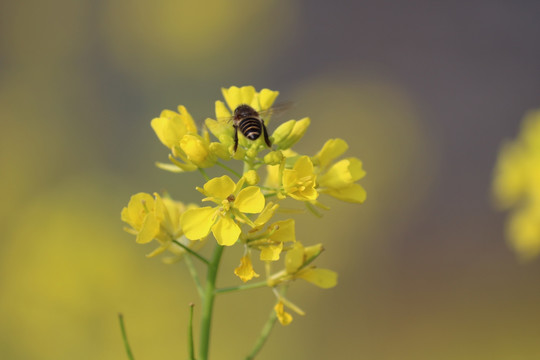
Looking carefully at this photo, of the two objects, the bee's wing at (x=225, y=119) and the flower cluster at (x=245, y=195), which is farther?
the bee's wing at (x=225, y=119)

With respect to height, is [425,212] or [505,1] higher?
[505,1]

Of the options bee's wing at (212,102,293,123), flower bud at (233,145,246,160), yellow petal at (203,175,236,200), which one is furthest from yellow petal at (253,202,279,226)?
bee's wing at (212,102,293,123)

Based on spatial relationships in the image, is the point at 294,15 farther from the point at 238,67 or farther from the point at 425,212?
the point at 425,212

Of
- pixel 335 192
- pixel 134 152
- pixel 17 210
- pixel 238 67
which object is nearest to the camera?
pixel 335 192

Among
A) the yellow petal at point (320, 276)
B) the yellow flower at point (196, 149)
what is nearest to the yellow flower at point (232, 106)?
the yellow flower at point (196, 149)

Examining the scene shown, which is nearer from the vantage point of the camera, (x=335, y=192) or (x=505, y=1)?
(x=335, y=192)

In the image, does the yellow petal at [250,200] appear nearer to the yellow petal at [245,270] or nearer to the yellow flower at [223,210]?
the yellow flower at [223,210]

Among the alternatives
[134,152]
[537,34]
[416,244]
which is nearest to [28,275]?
[134,152]

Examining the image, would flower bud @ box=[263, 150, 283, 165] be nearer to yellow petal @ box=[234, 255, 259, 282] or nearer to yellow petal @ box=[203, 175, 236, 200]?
yellow petal @ box=[203, 175, 236, 200]
